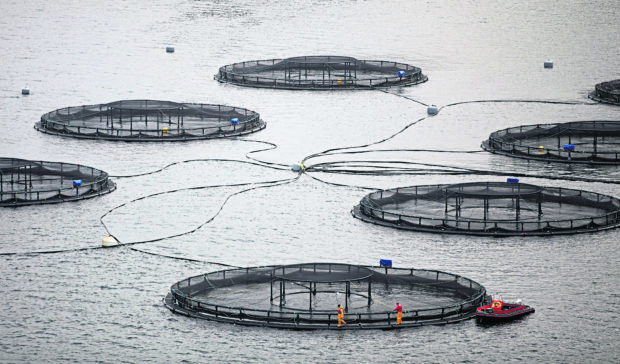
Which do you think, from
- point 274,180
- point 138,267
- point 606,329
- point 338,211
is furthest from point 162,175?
point 606,329

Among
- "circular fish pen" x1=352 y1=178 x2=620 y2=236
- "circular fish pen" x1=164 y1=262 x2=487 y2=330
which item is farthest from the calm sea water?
"circular fish pen" x1=352 y1=178 x2=620 y2=236

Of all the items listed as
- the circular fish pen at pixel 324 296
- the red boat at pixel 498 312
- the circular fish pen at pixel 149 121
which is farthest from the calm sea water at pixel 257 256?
the circular fish pen at pixel 149 121

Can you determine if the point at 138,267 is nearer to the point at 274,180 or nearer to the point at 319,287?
the point at 319,287

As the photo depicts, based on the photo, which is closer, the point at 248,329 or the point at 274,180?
the point at 248,329

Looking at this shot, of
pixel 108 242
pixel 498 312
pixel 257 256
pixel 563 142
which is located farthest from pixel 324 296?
pixel 563 142

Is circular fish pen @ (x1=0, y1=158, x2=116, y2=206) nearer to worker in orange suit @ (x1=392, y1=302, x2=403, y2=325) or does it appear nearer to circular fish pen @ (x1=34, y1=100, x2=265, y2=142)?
circular fish pen @ (x1=34, y1=100, x2=265, y2=142)

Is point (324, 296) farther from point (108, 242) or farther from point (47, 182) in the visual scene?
point (47, 182)

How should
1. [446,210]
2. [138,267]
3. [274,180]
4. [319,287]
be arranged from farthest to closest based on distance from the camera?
[274,180] → [446,210] → [138,267] → [319,287]
